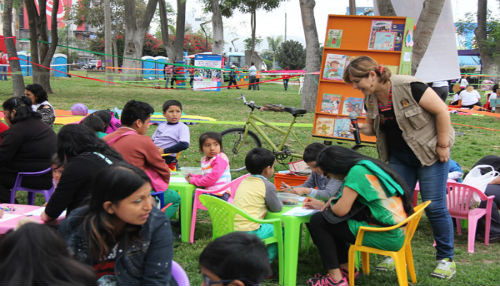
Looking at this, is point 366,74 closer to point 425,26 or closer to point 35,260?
point 35,260

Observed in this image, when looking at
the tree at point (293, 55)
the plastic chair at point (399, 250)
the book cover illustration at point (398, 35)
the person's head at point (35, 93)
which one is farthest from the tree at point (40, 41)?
the tree at point (293, 55)

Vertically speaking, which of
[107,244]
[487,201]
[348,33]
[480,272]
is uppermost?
[348,33]

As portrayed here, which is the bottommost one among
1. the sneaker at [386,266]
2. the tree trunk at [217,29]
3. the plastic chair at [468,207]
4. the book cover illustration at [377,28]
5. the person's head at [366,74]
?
the sneaker at [386,266]

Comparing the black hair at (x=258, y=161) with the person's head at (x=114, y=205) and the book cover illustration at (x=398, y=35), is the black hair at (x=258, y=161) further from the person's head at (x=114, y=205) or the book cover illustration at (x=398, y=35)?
the book cover illustration at (x=398, y=35)

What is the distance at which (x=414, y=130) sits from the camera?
12.3 feet

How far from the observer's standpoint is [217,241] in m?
1.97

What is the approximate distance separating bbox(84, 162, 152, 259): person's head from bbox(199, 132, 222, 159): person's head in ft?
8.04

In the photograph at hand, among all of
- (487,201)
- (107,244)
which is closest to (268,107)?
(487,201)

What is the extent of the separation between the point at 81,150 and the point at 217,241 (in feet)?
4.56

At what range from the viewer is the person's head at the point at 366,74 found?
3.62 meters

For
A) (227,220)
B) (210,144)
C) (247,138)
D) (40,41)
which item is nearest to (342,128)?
(247,138)

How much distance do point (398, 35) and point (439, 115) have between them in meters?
3.13

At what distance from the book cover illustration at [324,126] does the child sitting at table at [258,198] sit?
337 centimetres

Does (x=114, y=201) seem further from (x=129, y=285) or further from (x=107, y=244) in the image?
(x=129, y=285)
